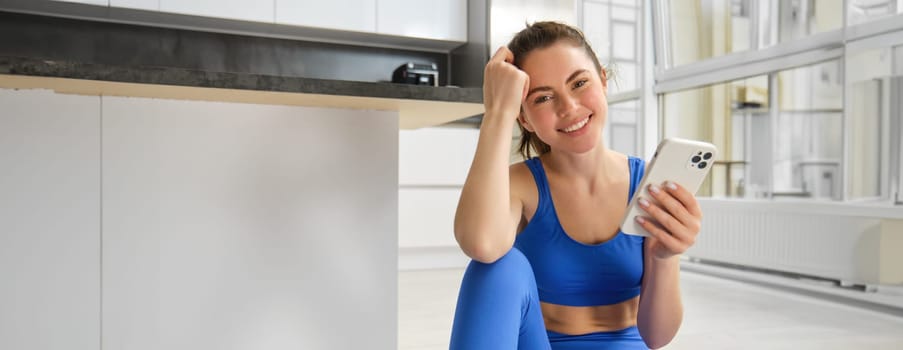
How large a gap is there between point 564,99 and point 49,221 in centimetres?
89

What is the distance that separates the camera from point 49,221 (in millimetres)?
→ 1069

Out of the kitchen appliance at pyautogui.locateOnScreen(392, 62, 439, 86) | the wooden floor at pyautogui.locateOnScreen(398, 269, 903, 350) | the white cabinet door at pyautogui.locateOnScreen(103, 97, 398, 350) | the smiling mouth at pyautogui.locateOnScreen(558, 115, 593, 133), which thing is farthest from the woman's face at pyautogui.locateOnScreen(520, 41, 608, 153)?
the kitchen appliance at pyautogui.locateOnScreen(392, 62, 439, 86)

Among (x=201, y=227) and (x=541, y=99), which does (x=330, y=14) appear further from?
(x=541, y=99)

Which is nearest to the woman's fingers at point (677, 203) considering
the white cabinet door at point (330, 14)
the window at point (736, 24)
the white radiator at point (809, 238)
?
the white radiator at point (809, 238)

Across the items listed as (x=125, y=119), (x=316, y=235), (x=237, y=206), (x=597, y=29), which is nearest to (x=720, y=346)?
(x=316, y=235)

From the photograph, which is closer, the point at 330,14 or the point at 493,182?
the point at 493,182

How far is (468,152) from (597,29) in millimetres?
1424

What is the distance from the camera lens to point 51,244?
A: 1.07 m

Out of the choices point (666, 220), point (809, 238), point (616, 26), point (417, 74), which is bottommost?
point (809, 238)

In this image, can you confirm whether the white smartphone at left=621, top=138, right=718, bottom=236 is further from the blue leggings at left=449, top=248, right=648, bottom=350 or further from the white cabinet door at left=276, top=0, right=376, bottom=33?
the white cabinet door at left=276, top=0, right=376, bottom=33

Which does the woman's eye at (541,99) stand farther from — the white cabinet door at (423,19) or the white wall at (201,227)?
the white cabinet door at (423,19)

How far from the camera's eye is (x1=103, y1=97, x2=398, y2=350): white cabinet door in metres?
1.12

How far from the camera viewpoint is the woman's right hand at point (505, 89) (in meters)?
0.90

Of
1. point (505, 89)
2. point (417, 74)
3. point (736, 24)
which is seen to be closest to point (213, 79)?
point (505, 89)
